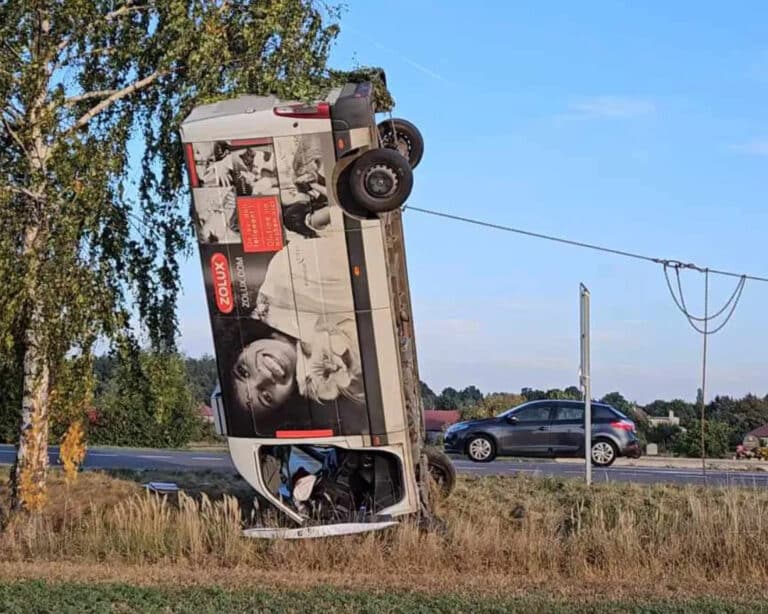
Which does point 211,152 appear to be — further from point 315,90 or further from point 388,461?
point 388,461

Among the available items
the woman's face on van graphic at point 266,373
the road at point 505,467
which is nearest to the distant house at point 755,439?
the road at point 505,467

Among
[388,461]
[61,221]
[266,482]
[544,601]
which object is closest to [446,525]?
[388,461]

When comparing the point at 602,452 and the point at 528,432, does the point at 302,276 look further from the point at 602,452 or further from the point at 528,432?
the point at 528,432

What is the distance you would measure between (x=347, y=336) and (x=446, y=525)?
Result: 231 centimetres

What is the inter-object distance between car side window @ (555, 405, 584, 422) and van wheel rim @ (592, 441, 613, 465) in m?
0.98

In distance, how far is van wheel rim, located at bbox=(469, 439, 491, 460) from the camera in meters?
22.4

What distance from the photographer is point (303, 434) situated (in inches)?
400

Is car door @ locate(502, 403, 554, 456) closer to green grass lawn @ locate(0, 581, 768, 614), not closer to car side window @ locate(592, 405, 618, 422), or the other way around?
car side window @ locate(592, 405, 618, 422)

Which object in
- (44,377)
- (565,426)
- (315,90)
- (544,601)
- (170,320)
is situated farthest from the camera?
(565,426)

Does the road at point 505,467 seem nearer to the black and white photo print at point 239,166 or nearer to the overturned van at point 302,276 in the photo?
the overturned van at point 302,276

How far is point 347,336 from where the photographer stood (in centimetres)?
997

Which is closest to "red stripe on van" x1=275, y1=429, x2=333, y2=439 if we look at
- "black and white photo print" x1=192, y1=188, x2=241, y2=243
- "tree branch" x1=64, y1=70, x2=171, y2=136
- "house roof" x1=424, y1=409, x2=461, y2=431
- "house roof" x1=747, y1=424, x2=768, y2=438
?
"black and white photo print" x1=192, y1=188, x2=241, y2=243

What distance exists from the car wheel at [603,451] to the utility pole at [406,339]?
1108 centimetres

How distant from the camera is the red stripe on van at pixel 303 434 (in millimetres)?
10102
